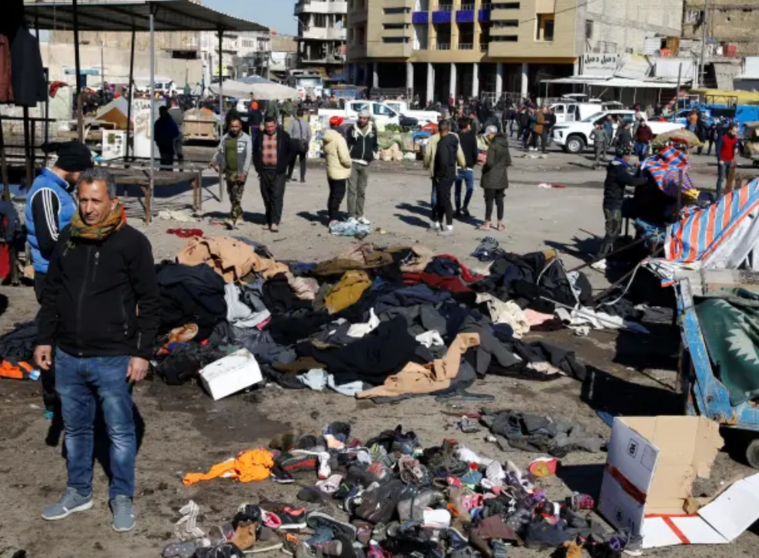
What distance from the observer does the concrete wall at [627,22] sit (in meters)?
72.4

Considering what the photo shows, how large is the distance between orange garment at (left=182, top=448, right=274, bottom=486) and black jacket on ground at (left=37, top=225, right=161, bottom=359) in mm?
1287

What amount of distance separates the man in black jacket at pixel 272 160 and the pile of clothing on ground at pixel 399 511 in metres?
8.15

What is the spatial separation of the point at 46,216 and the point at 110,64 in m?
58.9

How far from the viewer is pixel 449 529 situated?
5086mm

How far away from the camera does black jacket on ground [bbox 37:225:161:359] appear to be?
4.78m

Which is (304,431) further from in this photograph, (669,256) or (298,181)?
(298,181)

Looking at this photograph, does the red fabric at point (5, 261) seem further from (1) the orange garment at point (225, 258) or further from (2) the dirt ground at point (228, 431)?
(1) the orange garment at point (225, 258)

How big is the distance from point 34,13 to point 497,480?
13.6 metres

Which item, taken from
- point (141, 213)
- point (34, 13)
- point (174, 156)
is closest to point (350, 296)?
point (141, 213)

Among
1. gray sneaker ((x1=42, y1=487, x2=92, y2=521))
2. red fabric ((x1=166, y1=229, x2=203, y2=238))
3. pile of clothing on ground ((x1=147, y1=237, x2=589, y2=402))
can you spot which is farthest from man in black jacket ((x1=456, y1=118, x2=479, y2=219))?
gray sneaker ((x1=42, y1=487, x2=92, y2=521))

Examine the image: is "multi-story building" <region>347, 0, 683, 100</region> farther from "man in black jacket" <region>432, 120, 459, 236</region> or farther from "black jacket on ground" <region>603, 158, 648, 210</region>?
"black jacket on ground" <region>603, 158, 648, 210</region>

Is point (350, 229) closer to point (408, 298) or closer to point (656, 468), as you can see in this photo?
point (408, 298)

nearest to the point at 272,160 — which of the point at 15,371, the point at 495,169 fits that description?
the point at 495,169

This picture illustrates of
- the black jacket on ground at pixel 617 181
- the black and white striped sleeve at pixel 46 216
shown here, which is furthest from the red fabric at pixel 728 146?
the black and white striped sleeve at pixel 46 216
